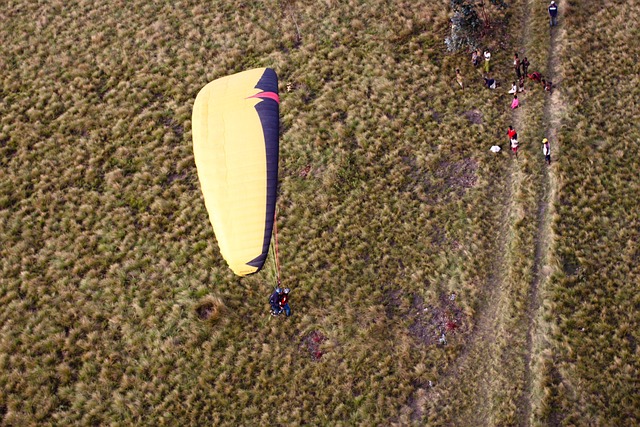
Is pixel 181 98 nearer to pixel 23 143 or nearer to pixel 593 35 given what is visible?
pixel 23 143

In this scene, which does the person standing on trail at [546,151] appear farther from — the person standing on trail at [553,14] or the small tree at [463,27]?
the person standing on trail at [553,14]

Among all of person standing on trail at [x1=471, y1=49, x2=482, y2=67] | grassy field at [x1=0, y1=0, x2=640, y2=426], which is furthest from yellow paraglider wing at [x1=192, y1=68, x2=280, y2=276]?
person standing on trail at [x1=471, y1=49, x2=482, y2=67]

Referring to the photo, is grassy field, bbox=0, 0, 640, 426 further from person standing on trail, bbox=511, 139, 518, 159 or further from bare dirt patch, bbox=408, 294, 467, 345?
person standing on trail, bbox=511, 139, 518, 159

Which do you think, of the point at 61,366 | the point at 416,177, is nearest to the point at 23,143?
the point at 61,366

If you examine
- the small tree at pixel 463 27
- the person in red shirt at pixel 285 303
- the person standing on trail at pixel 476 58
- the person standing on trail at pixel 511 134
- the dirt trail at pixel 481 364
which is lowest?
the dirt trail at pixel 481 364

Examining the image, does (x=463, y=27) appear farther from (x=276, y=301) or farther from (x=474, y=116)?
(x=276, y=301)

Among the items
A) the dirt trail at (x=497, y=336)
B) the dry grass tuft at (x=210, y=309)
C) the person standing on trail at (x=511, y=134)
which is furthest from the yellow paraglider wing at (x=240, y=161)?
the person standing on trail at (x=511, y=134)
